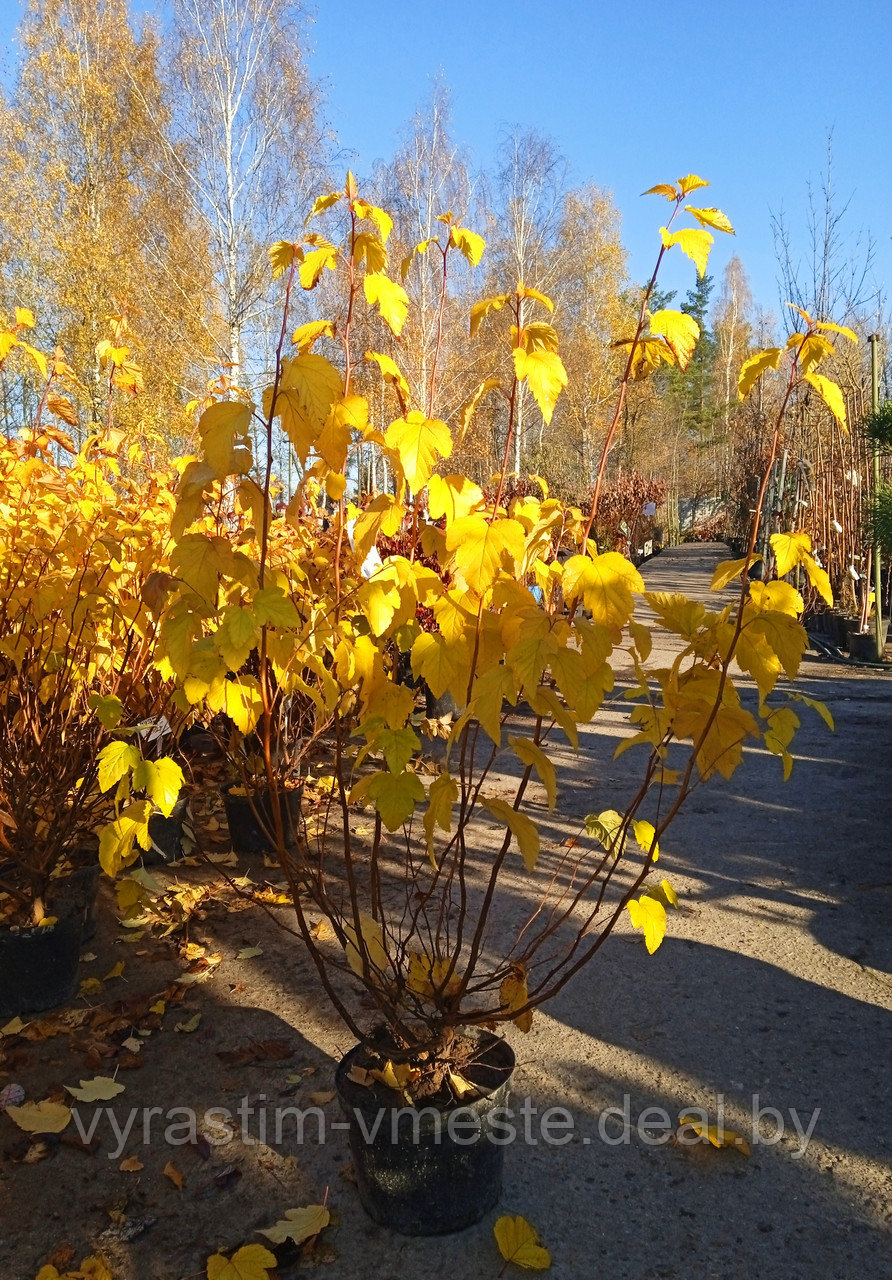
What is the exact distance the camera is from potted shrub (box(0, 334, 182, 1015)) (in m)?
2.16

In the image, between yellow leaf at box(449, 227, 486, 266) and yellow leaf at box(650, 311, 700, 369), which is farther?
yellow leaf at box(449, 227, 486, 266)

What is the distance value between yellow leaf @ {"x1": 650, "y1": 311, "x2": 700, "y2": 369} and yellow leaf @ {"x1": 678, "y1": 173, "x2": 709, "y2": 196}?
0.18 metres

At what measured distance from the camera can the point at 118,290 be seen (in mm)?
14438

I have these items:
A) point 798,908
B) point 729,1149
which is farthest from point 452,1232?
point 798,908

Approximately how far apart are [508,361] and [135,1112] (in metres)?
20.6

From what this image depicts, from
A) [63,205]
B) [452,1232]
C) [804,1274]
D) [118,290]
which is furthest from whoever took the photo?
[63,205]

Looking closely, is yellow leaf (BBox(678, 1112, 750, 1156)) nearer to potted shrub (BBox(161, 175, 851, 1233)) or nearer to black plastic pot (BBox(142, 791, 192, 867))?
potted shrub (BBox(161, 175, 851, 1233))

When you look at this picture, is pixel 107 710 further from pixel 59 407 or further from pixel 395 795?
pixel 59 407

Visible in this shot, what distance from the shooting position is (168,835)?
317 cm

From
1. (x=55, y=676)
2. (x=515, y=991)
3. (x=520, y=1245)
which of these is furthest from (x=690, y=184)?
(x=55, y=676)

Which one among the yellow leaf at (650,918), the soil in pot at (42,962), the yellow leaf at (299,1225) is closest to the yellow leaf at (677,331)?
the yellow leaf at (650,918)

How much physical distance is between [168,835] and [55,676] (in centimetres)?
101

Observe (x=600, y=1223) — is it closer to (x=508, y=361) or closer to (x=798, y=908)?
(x=798, y=908)

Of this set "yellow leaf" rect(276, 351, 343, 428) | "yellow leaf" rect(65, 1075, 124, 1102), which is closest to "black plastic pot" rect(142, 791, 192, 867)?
"yellow leaf" rect(65, 1075, 124, 1102)
